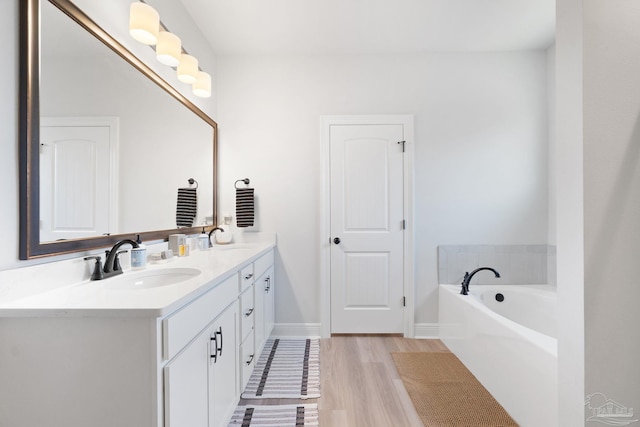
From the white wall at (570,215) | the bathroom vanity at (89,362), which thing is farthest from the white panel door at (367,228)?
the bathroom vanity at (89,362)

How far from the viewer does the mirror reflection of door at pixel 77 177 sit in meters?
1.07

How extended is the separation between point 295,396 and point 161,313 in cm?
131

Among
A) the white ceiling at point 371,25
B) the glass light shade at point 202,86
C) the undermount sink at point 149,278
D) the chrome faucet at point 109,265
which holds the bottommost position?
the undermount sink at point 149,278

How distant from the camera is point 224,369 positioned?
4.52 ft

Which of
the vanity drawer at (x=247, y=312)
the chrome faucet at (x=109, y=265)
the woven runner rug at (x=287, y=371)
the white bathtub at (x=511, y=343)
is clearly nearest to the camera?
the chrome faucet at (x=109, y=265)

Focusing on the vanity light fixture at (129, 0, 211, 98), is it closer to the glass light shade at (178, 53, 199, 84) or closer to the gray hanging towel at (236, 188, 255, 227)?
the glass light shade at (178, 53, 199, 84)

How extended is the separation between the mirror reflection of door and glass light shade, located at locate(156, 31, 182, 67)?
52 centimetres

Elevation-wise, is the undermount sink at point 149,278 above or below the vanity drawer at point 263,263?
above

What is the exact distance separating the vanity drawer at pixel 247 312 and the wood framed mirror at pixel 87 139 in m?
0.65

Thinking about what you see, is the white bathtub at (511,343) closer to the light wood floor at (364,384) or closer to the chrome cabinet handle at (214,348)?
the light wood floor at (364,384)

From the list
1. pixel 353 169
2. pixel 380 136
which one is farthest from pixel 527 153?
pixel 353 169

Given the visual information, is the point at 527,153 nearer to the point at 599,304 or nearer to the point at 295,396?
the point at 599,304

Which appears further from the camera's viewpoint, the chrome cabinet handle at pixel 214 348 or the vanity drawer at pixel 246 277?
the vanity drawer at pixel 246 277

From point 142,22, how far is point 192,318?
147 centimetres
